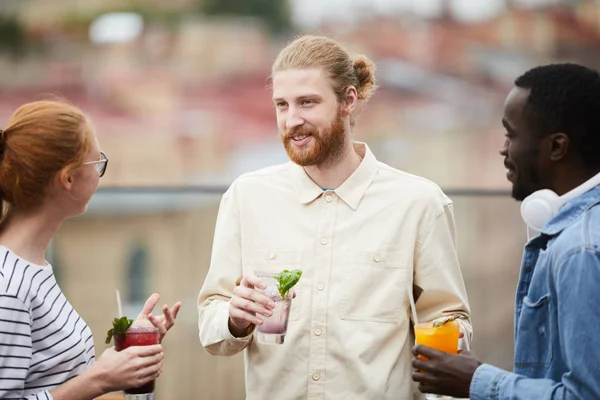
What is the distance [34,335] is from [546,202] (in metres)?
1.14

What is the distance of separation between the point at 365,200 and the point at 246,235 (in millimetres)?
354

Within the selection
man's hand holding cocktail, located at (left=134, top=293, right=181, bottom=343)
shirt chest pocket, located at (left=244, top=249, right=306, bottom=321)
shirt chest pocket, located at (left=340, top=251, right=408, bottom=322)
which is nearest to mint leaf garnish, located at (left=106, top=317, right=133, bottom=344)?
man's hand holding cocktail, located at (left=134, top=293, right=181, bottom=343)

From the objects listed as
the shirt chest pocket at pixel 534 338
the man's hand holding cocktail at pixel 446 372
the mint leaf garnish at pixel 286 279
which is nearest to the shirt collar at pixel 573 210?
the shirt chest pocket at pixel 534 338

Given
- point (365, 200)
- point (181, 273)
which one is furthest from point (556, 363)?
point (181, 273)

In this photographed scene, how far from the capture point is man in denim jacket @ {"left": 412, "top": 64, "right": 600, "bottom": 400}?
188 cm

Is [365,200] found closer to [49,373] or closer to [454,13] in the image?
[49,373]

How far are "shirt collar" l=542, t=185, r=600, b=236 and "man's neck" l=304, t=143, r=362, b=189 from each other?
36.5 inches

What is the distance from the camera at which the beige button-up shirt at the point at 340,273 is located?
8.82 feet

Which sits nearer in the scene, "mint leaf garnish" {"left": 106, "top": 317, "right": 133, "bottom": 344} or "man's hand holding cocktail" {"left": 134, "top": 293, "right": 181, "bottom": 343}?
"mint leaf garnish" {"left": 106, "top": 317, "right": 133, "bottom": 344}

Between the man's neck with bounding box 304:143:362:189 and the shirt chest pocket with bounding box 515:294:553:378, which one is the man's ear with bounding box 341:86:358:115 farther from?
the shirt chest pocket with bounding box 515:294:553:378

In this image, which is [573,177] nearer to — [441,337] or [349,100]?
[441,337]

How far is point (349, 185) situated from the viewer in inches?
113

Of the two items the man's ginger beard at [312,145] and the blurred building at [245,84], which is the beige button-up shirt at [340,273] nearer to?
the man's ginger beard at [312,145]

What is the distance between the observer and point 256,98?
56.8 ft
